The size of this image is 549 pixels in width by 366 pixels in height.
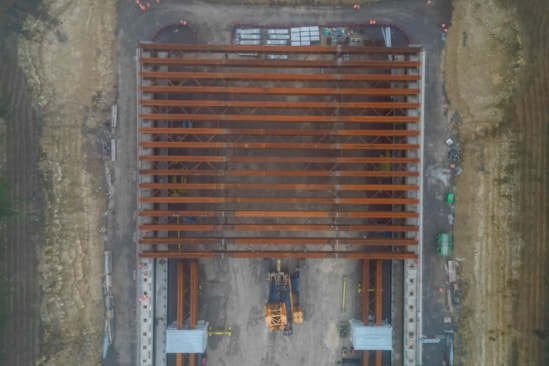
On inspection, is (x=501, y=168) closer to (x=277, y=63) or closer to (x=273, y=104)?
(x=273, y=104)

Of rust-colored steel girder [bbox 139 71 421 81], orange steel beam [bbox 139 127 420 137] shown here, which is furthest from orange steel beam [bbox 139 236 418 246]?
rust-colored steel girder [bbox 139 71 421 81]

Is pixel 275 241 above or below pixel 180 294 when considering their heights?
above

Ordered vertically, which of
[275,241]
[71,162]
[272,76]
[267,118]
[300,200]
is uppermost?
[272,76]

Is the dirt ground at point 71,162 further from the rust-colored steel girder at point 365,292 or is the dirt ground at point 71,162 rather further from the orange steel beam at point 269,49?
the rust-colored steel girder at point 365,292

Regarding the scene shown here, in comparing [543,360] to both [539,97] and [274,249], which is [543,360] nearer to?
[539,97]

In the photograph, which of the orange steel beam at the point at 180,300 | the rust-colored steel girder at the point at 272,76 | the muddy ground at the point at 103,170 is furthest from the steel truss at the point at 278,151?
the muddy ground at the point at 103,170

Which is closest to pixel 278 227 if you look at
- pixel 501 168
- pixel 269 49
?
pixel 269 49

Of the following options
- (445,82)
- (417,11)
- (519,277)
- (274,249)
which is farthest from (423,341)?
(417,11)
